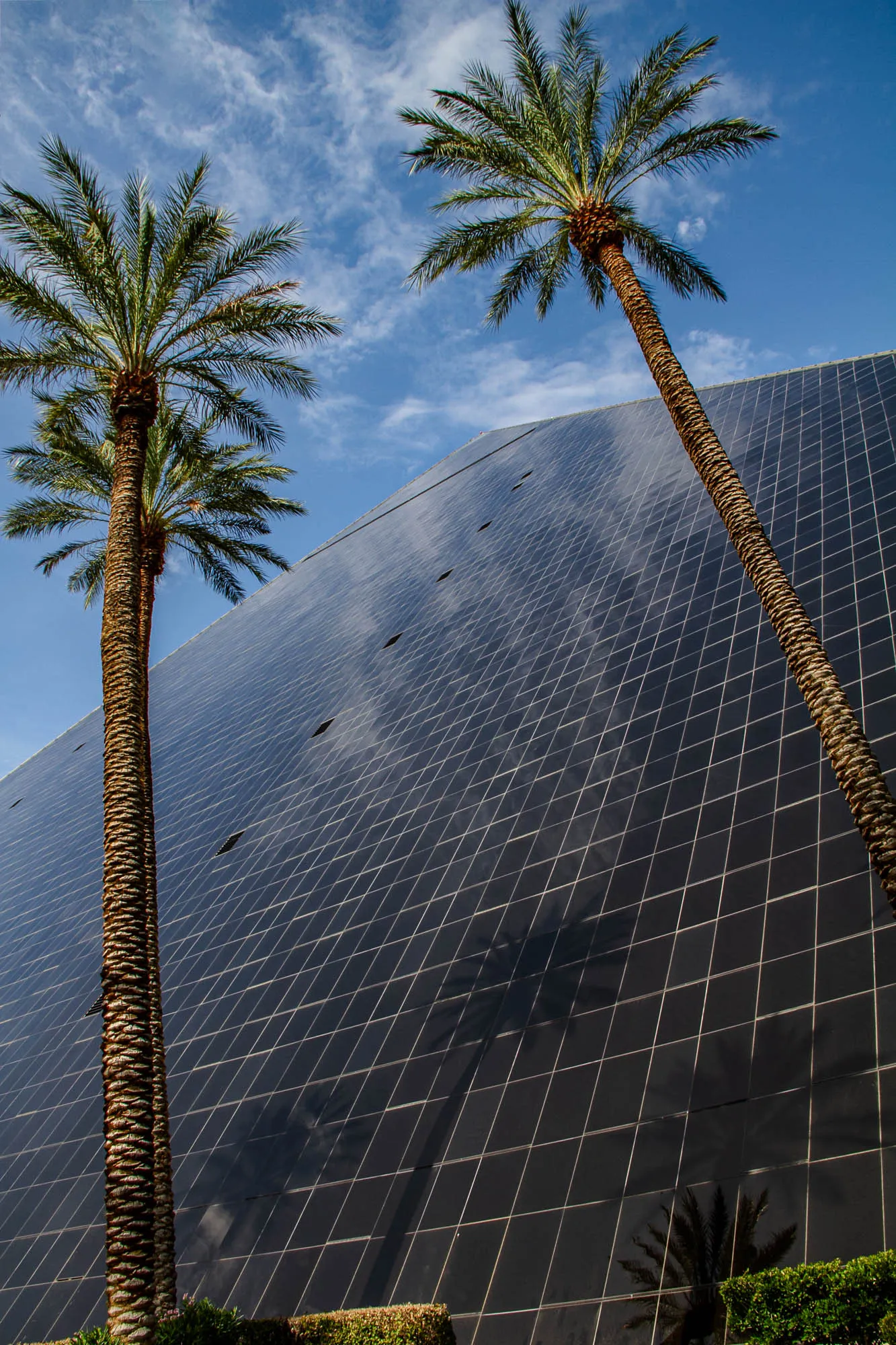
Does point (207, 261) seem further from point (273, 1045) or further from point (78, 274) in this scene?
point (273, 1045)

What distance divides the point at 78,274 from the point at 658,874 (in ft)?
30.3

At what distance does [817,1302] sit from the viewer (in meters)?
4.03

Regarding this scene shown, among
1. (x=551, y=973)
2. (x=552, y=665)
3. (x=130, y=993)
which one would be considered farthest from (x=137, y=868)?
(x=552, y=665)

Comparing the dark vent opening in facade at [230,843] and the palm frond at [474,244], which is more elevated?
the palm frond at [474,244]

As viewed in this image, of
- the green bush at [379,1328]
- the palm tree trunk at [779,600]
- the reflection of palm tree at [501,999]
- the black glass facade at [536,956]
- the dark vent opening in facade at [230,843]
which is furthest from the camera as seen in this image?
the dark vent opening in facade at [230,843]

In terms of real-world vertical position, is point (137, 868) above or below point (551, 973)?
above

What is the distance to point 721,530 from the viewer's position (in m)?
14.9

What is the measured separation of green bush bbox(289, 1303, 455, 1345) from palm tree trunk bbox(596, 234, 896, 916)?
414cm

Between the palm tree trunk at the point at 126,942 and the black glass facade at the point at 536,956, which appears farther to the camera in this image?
the black glass facade at the point at 536,956

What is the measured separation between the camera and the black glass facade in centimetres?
629

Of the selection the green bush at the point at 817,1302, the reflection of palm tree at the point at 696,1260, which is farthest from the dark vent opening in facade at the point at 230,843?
the green bush at the point at 817,1302

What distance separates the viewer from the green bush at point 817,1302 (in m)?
3.90

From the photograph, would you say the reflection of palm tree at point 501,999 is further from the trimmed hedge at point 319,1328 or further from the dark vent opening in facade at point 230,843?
the dark vent opening in facade at point 230,843

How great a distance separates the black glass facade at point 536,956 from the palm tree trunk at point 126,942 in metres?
2.59
